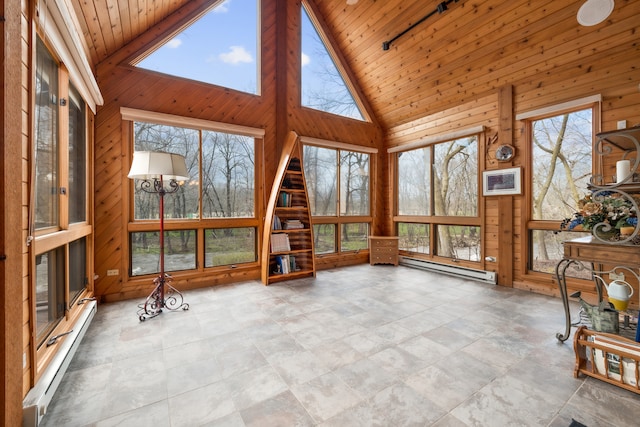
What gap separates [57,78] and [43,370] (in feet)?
7.23

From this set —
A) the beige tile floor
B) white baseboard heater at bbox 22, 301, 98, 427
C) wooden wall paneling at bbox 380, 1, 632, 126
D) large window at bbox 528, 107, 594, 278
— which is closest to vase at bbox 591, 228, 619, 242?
the beige tile floor

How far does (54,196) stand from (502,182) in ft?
17.8

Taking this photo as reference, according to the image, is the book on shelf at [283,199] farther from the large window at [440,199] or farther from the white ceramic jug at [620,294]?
the white ceramic jug at [620,294]

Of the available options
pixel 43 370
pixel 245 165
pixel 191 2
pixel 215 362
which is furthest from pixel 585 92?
pixel 43 370

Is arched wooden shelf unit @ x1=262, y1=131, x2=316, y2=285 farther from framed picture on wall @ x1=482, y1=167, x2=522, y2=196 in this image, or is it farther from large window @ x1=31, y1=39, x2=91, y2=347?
framed picture on wall @ x1=482, y1=167, x2=522, y2=196

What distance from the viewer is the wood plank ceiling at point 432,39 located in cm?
322

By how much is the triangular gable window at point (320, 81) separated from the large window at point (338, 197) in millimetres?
894

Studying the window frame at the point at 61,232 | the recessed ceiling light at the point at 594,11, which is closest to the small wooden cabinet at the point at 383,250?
the recessed ceiling light at the point at 594,11

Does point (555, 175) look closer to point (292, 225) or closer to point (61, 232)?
point (292, 225)

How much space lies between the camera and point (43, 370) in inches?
68.3

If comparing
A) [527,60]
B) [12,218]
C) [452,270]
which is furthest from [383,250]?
[12,218]

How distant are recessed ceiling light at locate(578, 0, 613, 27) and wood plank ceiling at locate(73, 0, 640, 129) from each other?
0.19 meters

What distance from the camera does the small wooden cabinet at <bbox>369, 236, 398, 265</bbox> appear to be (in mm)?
5665

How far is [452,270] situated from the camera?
191 inches
